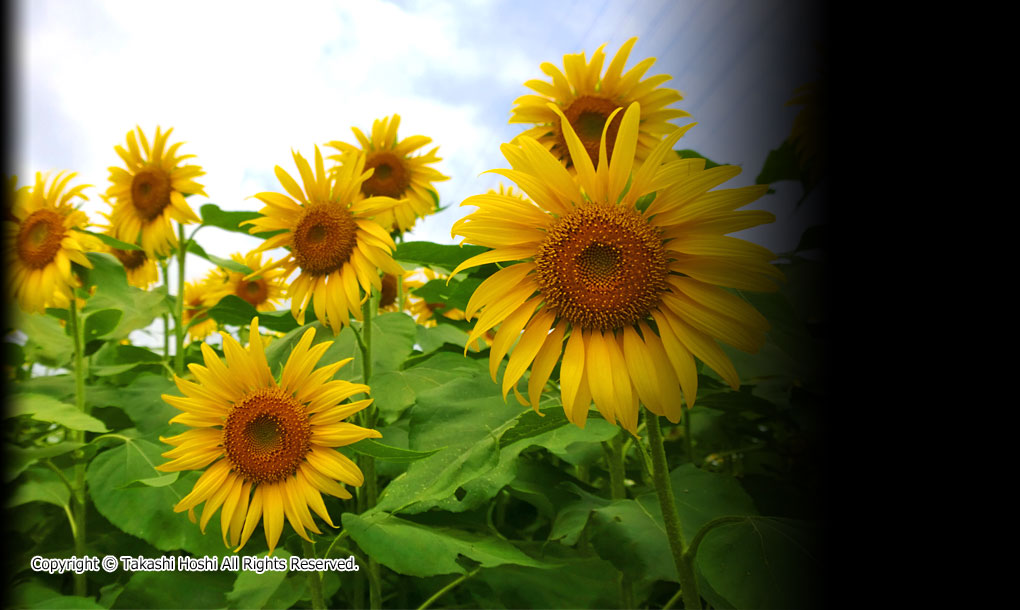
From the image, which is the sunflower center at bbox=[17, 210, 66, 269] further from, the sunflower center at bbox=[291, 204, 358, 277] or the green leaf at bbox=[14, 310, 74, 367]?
the sunflower center at bbox=[291, 204, 358, 277]

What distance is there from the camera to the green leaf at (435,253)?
742 mm

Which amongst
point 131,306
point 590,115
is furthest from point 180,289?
point 590,115

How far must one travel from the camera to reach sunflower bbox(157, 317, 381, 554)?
0.83m

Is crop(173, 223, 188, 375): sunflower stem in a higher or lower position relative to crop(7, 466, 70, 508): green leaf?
higher

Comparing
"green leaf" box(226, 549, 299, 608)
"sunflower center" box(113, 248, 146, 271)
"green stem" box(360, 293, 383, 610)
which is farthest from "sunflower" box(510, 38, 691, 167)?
"sunflower center" box(113, 248, 146, 271)

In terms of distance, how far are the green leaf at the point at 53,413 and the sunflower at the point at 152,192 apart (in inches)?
21.1

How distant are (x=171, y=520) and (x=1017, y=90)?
1.16 metres

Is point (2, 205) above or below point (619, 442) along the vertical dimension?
above

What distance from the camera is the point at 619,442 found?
38.1 inches

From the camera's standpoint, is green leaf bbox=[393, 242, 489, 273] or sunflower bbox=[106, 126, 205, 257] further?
sunflower bbox=[106, 126, 205, 257]

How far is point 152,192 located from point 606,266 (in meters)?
1.43

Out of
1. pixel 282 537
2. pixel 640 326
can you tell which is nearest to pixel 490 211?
pixel 640 326

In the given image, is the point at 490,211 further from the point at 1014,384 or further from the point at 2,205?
the point at 2,205

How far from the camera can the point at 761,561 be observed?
1.68ft
